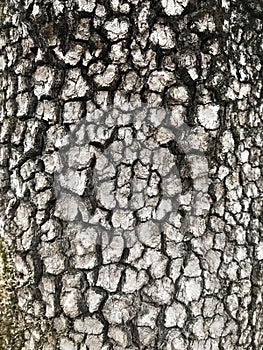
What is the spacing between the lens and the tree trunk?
62.8 inches

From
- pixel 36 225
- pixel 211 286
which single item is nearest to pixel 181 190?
pixel 211 286

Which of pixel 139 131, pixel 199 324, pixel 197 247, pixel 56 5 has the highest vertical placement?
pixel 56 5

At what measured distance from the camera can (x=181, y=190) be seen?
1.64m

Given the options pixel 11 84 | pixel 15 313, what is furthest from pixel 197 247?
pixel 11 84

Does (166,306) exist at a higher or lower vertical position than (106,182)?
lower

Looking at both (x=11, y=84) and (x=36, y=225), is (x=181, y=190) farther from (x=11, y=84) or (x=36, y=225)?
(x=11, y=84)

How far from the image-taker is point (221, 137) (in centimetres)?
167

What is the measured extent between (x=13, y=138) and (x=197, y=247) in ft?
1.87

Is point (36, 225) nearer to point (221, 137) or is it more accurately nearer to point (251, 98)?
point (221, 137)

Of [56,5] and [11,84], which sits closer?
[56,5]

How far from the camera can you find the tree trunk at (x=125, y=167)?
1.59 meters

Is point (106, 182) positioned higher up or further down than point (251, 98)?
further down

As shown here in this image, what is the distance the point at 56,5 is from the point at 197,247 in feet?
2.35

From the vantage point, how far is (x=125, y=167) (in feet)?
5.29
